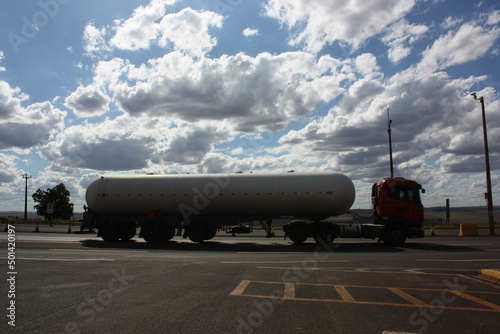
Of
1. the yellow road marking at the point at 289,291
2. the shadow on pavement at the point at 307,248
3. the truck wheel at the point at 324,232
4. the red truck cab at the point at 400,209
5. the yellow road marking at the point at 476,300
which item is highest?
the red truck cab at the point at 400,209

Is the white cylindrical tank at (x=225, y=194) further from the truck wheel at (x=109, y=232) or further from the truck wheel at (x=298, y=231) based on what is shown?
the truck wheel at (x=109, y=232)

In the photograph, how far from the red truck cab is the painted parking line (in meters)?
11.3

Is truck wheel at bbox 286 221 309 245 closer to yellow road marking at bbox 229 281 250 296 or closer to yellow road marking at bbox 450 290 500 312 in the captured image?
yellow road marking at bbox 229 281 250 296

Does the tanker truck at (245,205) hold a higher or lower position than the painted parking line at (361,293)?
higher

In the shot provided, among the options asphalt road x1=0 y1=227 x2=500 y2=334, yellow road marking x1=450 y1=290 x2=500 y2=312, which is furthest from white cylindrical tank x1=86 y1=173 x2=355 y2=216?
yellow road marking x1=450 y1=290 x2=500 y2=312

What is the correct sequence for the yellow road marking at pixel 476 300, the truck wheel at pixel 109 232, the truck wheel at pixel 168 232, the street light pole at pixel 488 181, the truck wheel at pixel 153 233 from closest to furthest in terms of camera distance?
the yellow road marking at pixel 476 300 → the truck wheel at pixel 153 233 → the truck wheel at pixel 168 232 → the truck wheel at pixel 109 232 → the street light pole at pixel 488 181

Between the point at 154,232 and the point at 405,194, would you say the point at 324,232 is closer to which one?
the point at 405,194

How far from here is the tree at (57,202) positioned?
8081cm

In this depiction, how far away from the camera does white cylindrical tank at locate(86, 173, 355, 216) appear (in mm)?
18781

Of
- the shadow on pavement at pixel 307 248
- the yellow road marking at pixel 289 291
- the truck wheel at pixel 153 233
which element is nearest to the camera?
the yellow road marking at pixel 289 291

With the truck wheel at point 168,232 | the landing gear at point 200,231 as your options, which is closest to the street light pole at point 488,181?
the landing gear at point 200,231

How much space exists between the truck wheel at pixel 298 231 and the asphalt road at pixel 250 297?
6.84m

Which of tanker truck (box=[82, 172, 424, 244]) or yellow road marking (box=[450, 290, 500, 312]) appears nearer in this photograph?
yellow road marking (box=[450, 290, 500, 312])

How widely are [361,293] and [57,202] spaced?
85.2 m
